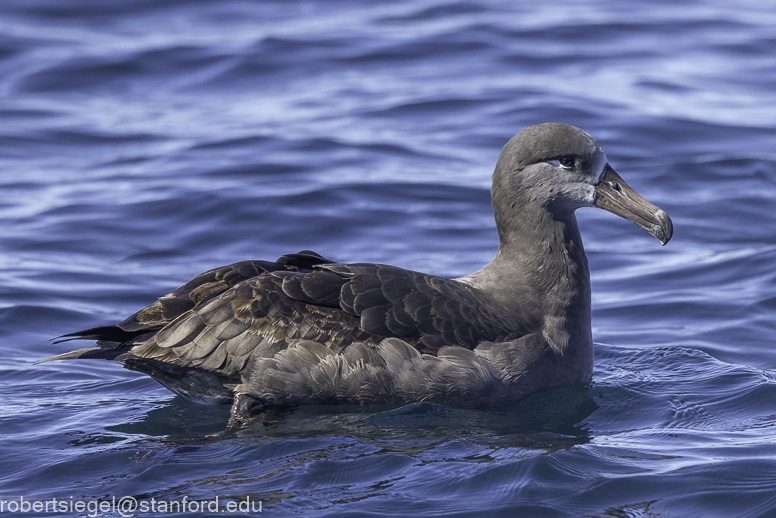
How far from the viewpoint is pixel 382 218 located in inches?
512

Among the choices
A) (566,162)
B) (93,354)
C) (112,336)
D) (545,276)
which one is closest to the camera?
(93,354)

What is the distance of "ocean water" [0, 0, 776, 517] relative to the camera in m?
6.91

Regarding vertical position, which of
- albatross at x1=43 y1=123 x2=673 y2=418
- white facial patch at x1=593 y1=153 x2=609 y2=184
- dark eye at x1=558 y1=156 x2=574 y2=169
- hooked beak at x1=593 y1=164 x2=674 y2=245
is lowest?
albatross at x1=43 y1=123 x2=673 y2=418

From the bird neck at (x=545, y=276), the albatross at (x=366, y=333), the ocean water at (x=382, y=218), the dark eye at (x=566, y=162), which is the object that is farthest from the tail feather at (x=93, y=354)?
the dark eye at (x=566, y=162)

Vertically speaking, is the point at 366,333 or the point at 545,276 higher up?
the point at 545,276

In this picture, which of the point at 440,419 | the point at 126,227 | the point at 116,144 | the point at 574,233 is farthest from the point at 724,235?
the point at 116,144

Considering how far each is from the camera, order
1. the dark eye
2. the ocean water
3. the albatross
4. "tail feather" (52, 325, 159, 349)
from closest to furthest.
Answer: the ocean water → the albatross → "tail feather" (52, 325, 159, 349) → the dark eye

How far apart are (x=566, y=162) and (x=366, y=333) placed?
2.17m

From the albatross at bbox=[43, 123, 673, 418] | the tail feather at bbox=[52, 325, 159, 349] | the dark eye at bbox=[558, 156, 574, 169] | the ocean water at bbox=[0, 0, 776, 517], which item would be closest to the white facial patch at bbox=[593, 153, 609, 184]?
the albatross at bbox=[43, 123, 673, 418]

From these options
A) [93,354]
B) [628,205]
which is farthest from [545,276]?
[93,354]

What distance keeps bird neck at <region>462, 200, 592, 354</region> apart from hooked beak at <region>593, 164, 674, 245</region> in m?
0.32

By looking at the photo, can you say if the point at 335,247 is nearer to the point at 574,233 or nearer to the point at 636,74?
the point at 574,233

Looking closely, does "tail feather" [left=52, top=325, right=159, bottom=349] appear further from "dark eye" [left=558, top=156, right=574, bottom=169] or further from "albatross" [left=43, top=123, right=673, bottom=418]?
"dark eye" [left=558, top=156, right=574, bottom=169]

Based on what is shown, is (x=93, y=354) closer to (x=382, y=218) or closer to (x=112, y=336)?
(x=112, y=336)
